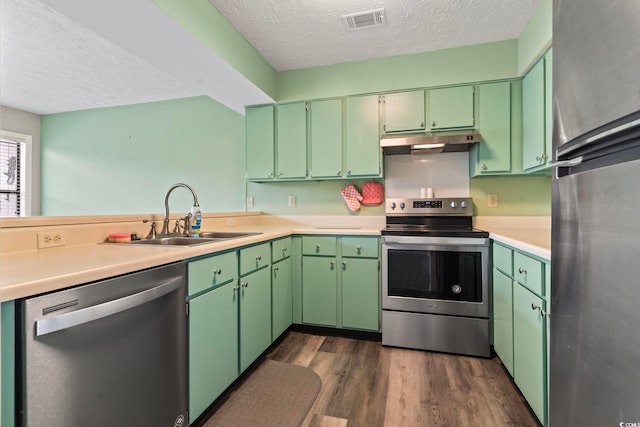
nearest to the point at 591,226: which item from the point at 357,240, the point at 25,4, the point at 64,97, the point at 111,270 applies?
the point at 111,270

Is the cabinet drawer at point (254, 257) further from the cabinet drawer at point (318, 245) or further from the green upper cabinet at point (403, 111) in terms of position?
the green upper cabinet at point (403, 111)

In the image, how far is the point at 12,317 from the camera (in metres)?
0.75

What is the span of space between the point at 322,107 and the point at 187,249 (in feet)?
6.58

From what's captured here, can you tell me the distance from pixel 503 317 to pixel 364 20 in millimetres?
2272

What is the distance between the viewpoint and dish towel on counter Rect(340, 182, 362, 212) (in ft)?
9.78

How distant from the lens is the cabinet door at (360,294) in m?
2.46

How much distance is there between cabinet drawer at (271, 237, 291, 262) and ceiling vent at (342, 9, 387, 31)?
5.63ft

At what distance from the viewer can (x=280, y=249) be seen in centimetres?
237

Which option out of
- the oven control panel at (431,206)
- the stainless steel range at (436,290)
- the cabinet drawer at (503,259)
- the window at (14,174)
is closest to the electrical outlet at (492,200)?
the oven control panel at (431,206)

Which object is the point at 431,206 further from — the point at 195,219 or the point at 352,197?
the point at 195,219

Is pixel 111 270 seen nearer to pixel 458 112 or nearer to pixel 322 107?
pixel 322 107

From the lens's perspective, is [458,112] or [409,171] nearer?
[458,112]

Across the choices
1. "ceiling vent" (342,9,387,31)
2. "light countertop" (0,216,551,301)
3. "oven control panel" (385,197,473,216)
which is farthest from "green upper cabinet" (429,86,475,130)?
"light countertop" (0,216,551,301)

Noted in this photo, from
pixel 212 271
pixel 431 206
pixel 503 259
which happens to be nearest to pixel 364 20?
pixel 431 206
